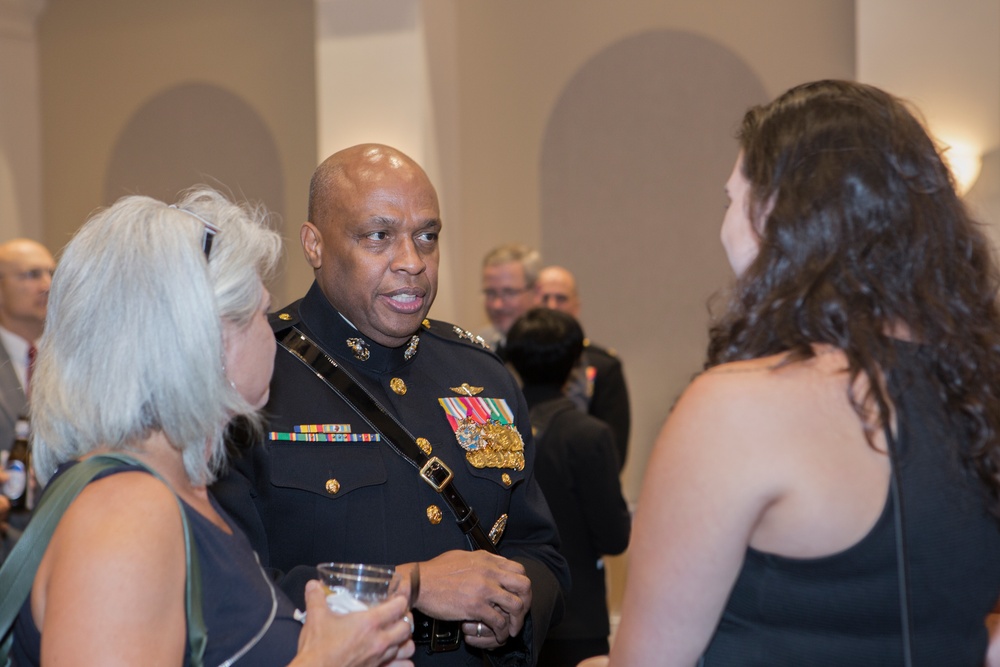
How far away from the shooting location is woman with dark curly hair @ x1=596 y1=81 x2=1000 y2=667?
120cm

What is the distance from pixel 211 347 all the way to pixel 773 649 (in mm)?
826

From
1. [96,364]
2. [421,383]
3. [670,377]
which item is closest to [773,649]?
[96,364]

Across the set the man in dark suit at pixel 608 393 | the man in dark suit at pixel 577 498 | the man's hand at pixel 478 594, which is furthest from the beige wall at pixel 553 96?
the man's hand at pixel 478 594

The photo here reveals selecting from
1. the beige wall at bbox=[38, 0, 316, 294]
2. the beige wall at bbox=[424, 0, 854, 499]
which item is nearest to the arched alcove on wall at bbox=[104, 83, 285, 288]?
the beige wall at bbox=[38, 0, 316, 294]

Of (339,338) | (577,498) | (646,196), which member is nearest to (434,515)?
(339,338)

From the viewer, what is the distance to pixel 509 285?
505 centimetres

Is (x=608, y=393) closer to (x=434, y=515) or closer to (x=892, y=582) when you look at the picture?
(x=434, y=515)

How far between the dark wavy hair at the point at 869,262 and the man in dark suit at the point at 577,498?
2.11m

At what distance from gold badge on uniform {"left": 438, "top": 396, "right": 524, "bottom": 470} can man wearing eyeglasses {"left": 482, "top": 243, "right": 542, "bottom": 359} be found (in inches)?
108

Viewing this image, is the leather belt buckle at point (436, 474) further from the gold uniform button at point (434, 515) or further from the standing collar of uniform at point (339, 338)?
the standing collar of uniform at point (339, 338)

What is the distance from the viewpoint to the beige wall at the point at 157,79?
21.3 ft

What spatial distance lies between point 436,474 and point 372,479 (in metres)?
0.13

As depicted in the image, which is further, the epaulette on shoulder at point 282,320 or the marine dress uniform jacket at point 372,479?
the epaulette on shoulder at point 282,320

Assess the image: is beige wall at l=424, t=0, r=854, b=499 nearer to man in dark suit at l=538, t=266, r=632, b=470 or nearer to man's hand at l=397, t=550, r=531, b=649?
man in dark suit at l=538, t=266, r=632, b=470
